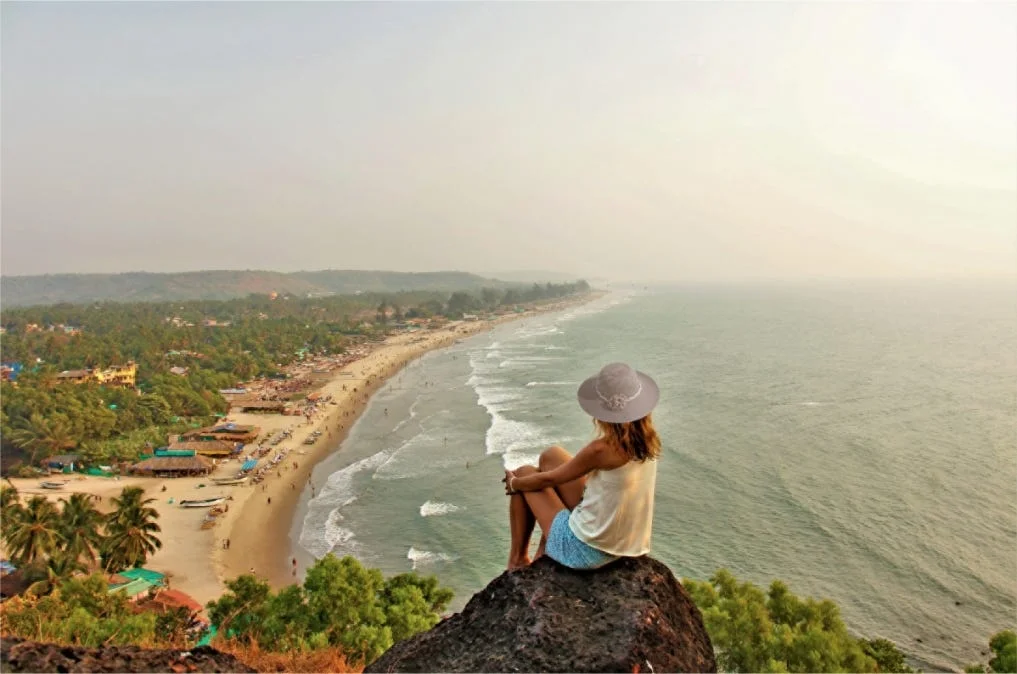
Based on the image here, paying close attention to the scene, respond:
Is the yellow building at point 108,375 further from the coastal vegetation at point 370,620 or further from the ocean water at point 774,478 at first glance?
the coastal vegetation at point 370,620

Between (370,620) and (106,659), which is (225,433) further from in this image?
(106,659)

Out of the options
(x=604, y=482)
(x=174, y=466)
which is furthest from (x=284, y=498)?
(x=604, y=482)

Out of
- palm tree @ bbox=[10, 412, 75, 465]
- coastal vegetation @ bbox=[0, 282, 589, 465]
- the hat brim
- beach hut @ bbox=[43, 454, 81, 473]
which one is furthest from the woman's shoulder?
palm tree @ bbox=[10, 412, 75, 465]

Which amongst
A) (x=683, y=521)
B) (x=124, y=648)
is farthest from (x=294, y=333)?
(x=124, y=648)

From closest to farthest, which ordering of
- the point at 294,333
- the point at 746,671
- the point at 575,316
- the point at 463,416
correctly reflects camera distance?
the point at 746,671, the point at 463,416, the point at 294,333, the point at 575,316

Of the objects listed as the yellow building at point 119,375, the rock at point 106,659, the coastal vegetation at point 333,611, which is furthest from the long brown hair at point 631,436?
the yellow building at point 119,375

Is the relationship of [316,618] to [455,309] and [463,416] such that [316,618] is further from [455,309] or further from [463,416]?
[455,309]
